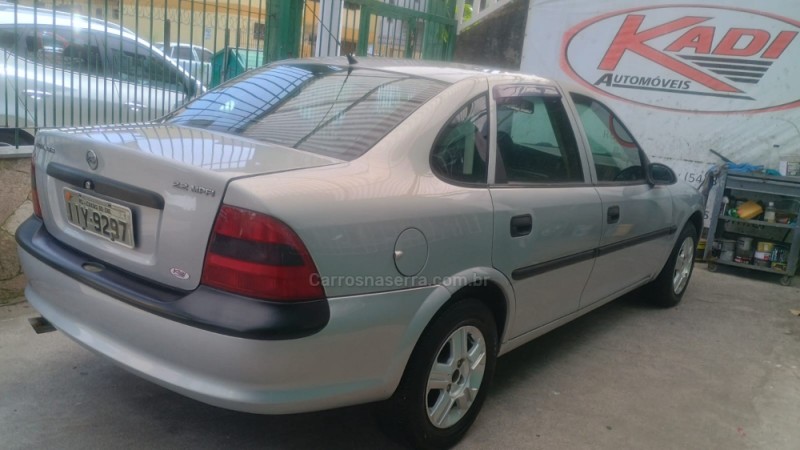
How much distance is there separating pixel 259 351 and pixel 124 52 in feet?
11.2

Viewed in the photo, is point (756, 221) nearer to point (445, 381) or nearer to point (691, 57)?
point (691, 57)

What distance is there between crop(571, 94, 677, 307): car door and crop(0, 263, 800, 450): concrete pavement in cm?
45

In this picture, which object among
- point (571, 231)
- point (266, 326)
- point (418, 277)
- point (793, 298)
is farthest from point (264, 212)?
point (793, 298)

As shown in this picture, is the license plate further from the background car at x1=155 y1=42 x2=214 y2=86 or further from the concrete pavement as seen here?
the background car at x1=155 y1=42 x2=214 y2=86

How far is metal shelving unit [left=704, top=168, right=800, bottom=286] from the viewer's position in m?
5.96

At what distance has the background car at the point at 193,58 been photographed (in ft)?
15.9

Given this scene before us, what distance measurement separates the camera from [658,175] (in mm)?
4312

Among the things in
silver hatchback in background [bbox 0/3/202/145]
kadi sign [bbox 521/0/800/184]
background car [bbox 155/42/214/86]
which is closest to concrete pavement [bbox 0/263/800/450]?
silver hatchback in background [bbox 0/3/202/145]

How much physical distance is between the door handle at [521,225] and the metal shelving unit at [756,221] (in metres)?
4.14

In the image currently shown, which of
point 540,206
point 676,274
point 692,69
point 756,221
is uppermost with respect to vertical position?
point 692,69

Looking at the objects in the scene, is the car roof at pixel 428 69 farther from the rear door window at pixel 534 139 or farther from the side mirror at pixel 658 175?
the side mirror at pixel 658 175

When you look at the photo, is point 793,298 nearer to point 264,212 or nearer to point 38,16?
point 264,212

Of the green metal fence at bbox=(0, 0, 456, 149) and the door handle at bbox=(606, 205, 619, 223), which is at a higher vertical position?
the green metal fence at bbox=(0, 0, 456, 149)

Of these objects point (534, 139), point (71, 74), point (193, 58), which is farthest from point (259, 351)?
point (193, 58)
